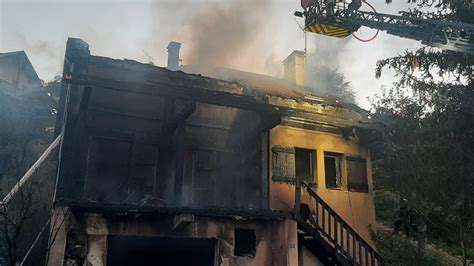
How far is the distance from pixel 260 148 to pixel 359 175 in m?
4.33

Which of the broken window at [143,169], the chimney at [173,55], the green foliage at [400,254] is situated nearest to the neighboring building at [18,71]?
the chimney at [173,55]

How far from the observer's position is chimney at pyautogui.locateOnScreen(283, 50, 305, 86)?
21875 mm

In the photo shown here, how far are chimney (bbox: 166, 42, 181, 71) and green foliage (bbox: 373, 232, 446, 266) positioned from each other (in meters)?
16.8

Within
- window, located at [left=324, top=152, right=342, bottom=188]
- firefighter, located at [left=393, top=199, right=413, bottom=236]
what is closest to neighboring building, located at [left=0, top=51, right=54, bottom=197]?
window, located at [left=324, top=152, right=342, bottom=188]

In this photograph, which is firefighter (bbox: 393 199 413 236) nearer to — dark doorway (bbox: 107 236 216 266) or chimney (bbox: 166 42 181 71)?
dark doorway (bbox: 107 236 216 266)

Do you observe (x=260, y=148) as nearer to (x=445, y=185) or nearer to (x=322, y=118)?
(x=322, y=118)

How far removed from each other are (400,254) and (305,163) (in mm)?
5413

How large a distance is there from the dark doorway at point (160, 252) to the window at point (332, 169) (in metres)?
5.18

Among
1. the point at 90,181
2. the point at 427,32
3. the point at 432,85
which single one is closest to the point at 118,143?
the point at 90,181

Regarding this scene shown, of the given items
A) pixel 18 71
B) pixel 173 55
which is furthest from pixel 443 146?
pixel 18 71

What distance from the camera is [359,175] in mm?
15344

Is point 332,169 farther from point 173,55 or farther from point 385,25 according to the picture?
point 173,55

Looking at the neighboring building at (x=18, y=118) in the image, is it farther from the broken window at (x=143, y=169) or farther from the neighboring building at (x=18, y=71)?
the broken window at (x=143, y=169)

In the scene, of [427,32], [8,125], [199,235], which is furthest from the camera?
[8,125]
